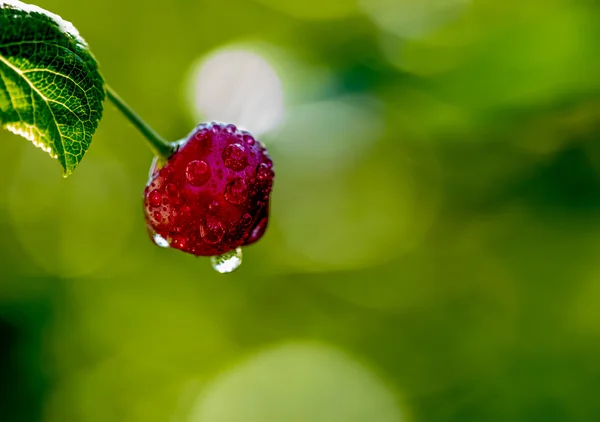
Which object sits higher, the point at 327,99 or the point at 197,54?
the point at 197,54

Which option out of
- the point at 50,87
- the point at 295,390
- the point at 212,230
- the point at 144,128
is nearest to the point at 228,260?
the point at 212,230

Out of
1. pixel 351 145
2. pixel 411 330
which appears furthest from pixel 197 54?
pixel 411 330

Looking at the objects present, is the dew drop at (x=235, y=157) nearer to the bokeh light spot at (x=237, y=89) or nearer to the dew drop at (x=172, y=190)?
the dew drop at (x=172, y=190)

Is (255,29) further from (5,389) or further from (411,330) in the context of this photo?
(5,389)

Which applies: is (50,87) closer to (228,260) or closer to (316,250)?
(228,260)

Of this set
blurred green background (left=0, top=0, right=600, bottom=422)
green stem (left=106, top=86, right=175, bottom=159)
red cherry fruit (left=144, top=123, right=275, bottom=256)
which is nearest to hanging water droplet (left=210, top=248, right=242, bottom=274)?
red cherry fruit (left=144, top=123, right=275, bottom=256)

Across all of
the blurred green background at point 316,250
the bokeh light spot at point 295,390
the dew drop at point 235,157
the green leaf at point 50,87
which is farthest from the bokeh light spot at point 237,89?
the green leaf at point 50,87

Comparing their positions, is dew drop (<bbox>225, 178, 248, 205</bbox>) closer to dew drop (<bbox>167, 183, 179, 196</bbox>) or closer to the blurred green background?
dew drop (<bbox>167, 183, 179, 196</bbox>)
